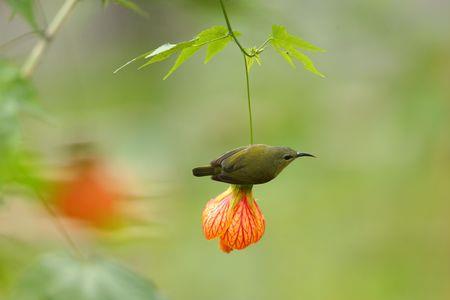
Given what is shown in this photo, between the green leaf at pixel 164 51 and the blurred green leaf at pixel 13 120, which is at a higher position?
the green leaf at pixel 164 51

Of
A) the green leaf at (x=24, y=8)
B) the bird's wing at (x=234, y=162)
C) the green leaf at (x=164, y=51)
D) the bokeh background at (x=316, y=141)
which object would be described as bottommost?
the bokeh background at (x=316, y=141)

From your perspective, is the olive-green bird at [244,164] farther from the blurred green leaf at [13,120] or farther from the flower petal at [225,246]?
the blurred green leaf at [13,120]

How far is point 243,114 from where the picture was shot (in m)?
3.10

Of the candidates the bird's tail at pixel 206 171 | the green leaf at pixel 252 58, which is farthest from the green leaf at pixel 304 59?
the bird's tail at pixel 206 171

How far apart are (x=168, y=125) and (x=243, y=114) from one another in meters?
0.27

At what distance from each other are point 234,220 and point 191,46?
9.4 inches

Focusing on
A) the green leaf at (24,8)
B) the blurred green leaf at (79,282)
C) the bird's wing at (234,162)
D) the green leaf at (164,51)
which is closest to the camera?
the green leaf at (164,51)

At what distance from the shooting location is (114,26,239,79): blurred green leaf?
0.86m

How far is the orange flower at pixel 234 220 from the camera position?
1.02 meters

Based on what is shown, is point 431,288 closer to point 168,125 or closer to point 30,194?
point 168,125

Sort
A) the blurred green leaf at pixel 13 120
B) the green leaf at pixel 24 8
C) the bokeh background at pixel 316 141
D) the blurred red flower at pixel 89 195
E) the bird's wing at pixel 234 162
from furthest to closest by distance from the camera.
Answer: the bokeh background at pixel 316 141
the blurred red flower at pixel 89 195
the blurred green leaf at pixel 13 120
the green leaf at pixel 24 8
the bird's wing at pixel 234 162

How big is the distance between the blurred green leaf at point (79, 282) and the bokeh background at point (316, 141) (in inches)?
46.0

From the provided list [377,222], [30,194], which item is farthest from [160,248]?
[30,194]

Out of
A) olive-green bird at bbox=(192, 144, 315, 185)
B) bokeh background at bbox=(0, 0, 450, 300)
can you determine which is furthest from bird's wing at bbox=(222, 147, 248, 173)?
bokeh background at bbox=(0, 0, 450, 300)
